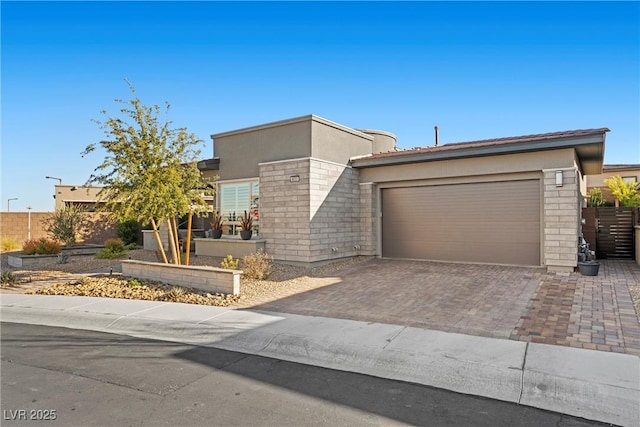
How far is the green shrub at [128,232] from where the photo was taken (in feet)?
65.2

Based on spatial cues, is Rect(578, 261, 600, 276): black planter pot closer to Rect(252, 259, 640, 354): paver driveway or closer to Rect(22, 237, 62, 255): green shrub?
Rect(252, 259, 640, 354): paver driveway

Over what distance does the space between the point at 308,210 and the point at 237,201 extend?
365cm

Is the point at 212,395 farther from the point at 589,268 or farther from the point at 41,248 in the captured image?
the point at 41,248

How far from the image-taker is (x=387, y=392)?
422 cm

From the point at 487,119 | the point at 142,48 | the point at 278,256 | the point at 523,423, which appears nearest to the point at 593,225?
the point at 487,119

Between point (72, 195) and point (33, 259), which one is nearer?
point (33, 259)

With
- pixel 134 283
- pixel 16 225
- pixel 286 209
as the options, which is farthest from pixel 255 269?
pixel 16 225

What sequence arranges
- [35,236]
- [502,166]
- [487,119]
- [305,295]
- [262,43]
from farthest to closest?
[35,236]
[487,119]
[262,43]
[502,166]
[305,295]

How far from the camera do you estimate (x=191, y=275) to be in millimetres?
9867

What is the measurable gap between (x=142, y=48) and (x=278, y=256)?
839 centimetres

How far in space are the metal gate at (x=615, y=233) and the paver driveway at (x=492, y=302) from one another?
2.62 metres

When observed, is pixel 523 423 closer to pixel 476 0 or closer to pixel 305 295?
pixel 305 295

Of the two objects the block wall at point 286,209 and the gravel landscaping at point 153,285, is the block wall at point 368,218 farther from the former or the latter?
the block wall at point 286,209

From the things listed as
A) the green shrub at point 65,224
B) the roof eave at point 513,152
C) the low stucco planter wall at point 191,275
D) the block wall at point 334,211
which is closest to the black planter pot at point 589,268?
the roof eave at point 513,152
